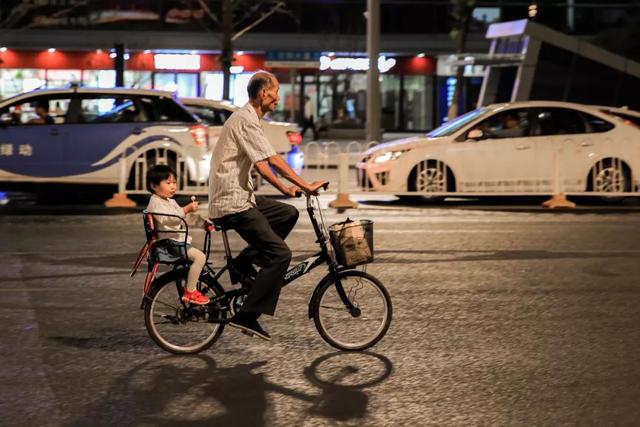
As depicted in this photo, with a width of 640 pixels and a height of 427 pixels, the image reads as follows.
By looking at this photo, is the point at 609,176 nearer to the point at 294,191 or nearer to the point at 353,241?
the point at 353,241

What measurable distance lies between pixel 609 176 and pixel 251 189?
10.2 metres

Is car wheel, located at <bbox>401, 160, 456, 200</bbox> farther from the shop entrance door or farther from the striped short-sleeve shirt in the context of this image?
the shop entrance door

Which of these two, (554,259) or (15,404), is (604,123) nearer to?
(554,259)

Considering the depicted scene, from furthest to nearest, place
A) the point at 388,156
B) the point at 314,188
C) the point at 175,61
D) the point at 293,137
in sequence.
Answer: the point at 175,61, the point at 293,137, the point at 388,156, the point at 314,188

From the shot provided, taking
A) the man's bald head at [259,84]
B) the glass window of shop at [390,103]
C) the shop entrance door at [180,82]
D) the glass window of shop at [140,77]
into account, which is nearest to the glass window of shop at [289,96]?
the glass window of shop at [390,103]

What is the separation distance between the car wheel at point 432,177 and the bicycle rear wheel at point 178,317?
29.6 feet

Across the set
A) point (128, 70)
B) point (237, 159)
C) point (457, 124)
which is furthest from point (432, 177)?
point (128, 70)

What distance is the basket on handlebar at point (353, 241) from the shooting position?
21.4ft

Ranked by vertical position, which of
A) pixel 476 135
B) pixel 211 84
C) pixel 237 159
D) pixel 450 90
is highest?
pixel 211 84

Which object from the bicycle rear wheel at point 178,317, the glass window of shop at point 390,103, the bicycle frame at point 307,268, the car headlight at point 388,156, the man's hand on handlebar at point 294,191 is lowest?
the bicycle rear wheel at point 178,317

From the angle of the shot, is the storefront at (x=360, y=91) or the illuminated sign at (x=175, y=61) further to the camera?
the storefront at (x=360, y=91)

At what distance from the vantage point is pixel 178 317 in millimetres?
6676

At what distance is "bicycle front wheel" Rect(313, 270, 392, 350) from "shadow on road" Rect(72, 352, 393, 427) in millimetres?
142

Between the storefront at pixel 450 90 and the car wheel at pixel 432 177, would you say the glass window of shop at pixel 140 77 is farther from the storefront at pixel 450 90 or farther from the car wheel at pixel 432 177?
the car wheel at pixel 432 177
